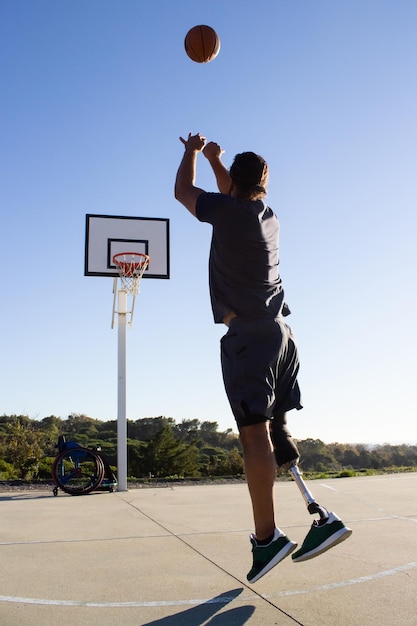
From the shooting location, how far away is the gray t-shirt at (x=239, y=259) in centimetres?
273

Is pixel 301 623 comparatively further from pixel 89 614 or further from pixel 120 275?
pixel 120 275

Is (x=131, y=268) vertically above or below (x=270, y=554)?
above

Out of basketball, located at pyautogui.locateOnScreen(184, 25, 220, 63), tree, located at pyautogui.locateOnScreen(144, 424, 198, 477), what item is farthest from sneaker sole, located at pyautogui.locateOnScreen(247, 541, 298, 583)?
tree, located at pyautogui.locateOnScreen(144, 424, 198, 477)

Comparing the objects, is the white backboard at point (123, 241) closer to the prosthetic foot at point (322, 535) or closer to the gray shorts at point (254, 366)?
the gray shorts at point (254, 366)

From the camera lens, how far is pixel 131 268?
933 cm

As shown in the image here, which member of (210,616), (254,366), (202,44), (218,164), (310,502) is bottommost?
(210,616)

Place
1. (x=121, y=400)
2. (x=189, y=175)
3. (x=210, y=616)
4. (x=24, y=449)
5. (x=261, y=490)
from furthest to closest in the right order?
(x=24, y=449) → (x=121, y=400) → (x=189, y=175) → (x=261, y=490) → (x=210, y=616)

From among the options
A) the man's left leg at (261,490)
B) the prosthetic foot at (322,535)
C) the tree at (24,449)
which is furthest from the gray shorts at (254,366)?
the tree at (24,449)

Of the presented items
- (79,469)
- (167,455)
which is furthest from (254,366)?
(167,455)

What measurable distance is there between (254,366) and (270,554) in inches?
31.2

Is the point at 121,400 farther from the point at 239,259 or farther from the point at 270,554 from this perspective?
the point at 270,554

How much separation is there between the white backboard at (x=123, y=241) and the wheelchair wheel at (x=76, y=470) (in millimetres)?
3282

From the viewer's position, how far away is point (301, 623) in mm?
2105

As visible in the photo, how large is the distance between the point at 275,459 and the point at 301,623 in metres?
0.72
